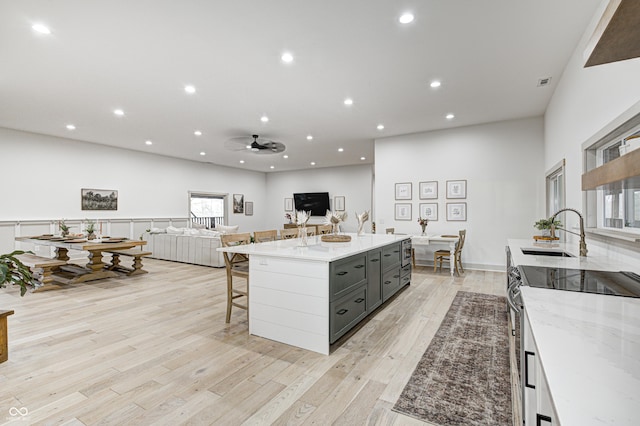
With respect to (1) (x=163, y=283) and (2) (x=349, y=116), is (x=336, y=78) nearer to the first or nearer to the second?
(2) (x=349, y=116)

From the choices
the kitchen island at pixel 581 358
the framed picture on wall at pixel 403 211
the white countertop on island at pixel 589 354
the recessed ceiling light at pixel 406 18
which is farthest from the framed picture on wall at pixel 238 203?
the white countertop on island at pixel 589 354

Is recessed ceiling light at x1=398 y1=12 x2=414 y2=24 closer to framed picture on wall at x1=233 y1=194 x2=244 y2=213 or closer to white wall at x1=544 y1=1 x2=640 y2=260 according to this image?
white wall at x1=544 y1=1 x2=640 y2=260

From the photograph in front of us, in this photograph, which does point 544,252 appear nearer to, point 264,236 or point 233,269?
point 264,236

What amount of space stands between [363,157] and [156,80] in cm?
685

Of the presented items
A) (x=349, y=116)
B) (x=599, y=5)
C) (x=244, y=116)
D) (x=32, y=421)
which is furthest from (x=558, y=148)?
(x=32, y=421)

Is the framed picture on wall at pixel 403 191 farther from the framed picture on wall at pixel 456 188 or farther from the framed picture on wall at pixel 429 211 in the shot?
the framed picture on wall at pixel 456 188

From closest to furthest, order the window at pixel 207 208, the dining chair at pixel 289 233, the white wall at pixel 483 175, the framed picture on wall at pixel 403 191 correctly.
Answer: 1. the dining chair at pixel 289 233
2. the white wall at pixel 483 175
3. the framed picture on wall at pixel 403 191
4. the window at pixel 207 208

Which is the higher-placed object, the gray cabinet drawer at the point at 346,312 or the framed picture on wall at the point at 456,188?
the framed picture on wall at the point at 456,188

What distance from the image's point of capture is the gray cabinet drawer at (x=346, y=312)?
107 inches

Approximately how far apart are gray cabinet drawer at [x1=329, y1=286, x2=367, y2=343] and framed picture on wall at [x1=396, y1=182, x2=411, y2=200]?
404cm

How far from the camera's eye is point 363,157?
9.85m

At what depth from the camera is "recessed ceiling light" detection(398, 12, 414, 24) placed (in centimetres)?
267

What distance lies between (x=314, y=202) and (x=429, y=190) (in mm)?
5968

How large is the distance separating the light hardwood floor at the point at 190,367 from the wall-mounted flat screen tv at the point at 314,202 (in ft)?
25.6
